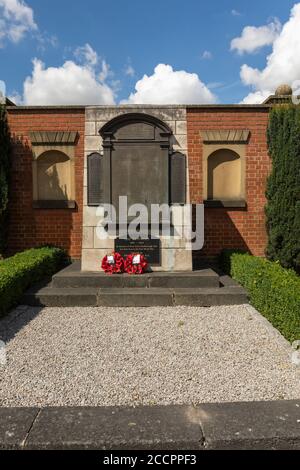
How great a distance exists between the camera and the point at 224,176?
8992 millimetres

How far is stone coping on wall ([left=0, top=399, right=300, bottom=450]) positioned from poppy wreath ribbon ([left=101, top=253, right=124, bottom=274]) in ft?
12.6

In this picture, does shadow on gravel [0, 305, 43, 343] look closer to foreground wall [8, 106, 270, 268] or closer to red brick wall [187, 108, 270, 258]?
foreground wall [8, 106, 270, 268]

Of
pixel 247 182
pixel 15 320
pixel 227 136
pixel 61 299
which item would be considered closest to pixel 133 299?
pixel 61 299

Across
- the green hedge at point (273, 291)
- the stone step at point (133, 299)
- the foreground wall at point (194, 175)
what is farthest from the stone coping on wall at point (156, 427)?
the foreground wall at point (194, 175)

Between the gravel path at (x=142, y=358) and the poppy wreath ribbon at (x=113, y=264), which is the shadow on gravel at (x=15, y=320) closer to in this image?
the gravel path at (x=142, y=358)

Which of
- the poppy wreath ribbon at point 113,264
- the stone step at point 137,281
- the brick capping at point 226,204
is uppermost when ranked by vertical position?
the brick capping at point 226,204

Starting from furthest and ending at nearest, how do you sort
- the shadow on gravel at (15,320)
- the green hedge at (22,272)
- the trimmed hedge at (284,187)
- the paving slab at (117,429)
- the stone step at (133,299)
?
the trimmed hedge at (284,187) < the stone step at (133,299) < the green hedge at (22,272) < the shadow on gravel at (15,320) < the paving slab at (117,429)

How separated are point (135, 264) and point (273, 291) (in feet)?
8.77

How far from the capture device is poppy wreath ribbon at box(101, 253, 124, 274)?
6347 mm

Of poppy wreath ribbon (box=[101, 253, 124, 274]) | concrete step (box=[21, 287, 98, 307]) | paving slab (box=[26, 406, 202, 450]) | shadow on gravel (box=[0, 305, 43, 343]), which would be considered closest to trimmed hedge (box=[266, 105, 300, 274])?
poppy wreath ribbon (box=[101, 253, 124, 274])

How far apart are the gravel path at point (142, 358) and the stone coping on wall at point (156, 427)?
9.5 inches

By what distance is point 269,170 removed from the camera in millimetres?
8734

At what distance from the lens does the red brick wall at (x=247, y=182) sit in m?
8.67

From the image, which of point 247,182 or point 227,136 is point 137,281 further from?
point 227,136
